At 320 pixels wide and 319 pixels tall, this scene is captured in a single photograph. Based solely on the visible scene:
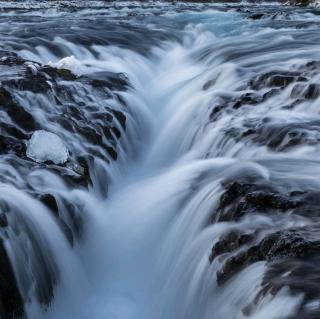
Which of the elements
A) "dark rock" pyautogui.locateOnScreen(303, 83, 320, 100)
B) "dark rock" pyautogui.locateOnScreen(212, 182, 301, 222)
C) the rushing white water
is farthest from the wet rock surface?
"dark rock" pyautogui.locateOnScreen(303, 83, 320, 100)

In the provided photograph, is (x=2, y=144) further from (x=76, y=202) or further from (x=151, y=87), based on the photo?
(x=151, y=87)

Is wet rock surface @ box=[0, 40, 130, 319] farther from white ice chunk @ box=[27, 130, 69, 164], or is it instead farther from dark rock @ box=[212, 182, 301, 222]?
dark rock @ box=[212, 182, 301, 222]

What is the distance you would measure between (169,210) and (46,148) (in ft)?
4.97

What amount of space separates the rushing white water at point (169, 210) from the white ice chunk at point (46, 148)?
1.29 ft

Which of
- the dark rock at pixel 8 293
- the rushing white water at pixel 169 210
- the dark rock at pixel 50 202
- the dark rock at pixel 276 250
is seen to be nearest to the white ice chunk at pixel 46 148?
the rushing white water at pixel 169 210

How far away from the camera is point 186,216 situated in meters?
5.51

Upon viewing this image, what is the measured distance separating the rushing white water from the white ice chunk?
1.29 ft

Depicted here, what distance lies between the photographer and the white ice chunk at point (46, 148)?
6.01m

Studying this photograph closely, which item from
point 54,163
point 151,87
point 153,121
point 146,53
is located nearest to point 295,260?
point 54,163

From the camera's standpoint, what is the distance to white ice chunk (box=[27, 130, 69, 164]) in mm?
6012

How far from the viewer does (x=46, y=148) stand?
618cm

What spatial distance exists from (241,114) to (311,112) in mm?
902

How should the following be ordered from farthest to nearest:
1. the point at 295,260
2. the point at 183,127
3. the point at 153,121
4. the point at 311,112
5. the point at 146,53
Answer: the point at 146,53 → the point at 153,121 → the point at 183,127 → the point at 311,112 → the point at 295,260

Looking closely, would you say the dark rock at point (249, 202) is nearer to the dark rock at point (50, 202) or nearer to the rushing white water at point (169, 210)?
the rushing white water at point (169, 210)
